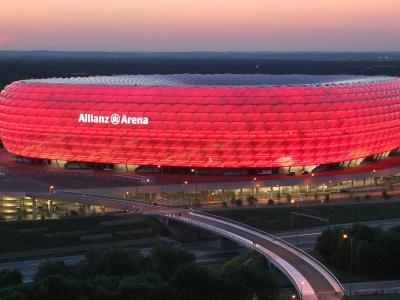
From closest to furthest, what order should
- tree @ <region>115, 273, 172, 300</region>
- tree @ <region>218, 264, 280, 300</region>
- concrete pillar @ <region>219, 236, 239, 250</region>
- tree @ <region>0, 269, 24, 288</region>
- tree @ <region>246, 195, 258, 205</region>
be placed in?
tree @ <region>115, 273, 172, 300</region>
tree @ <region>218, 264, 280, 300</region>
tree @ <region>0, 269, 24, 288</region>
concrete pillar @ <region>219, 236, 239, 250</region>
tree @ <region>246, 195, 258, 205</region>

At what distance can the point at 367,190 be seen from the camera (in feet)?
322

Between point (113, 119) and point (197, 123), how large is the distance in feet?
30.8

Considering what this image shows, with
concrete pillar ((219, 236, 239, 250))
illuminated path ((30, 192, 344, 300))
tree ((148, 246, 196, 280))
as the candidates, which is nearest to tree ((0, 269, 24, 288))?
tree ((148, 246, 196, 280))

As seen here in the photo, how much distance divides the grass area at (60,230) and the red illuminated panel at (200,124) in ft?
61.3

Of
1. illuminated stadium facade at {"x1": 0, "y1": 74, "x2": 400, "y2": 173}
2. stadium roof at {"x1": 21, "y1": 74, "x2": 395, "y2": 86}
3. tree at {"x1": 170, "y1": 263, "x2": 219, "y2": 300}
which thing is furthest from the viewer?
stadium roof at {"x1": 21, "y1": 74, "x2": 395, "y2": 86}

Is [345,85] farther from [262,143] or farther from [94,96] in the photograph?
[94,96]

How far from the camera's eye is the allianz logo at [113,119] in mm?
97250

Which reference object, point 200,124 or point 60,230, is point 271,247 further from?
point 200,124

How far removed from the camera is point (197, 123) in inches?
3765

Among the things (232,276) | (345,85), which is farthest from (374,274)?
(345,85)

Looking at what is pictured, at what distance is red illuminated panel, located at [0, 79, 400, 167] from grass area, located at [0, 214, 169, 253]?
1869cm

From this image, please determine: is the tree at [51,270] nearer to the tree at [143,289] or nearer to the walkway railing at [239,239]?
the tree at [143,289]

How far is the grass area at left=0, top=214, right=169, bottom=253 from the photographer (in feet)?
236

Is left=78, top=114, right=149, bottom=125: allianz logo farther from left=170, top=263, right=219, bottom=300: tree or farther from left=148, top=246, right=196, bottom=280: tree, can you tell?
left=170, top=263, right=219, bottom=300: tree
